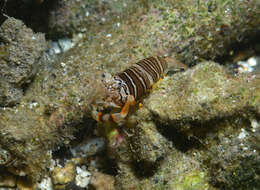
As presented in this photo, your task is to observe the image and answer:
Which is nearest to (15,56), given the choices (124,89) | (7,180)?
(124,89)

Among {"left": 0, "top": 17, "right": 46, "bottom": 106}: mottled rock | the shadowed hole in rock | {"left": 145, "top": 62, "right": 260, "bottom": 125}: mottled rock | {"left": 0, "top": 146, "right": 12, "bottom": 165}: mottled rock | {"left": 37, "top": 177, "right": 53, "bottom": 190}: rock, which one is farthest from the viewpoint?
{"left": 37, "top": 177, "right": 53, "bottom": 190}: rock

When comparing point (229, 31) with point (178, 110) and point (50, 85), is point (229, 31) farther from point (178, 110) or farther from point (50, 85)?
point (50, 85)

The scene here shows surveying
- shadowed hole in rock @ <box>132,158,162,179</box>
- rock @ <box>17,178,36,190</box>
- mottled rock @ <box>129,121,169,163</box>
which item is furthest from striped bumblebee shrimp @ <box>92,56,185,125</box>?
rock @ <box>17,178,36,190</box>

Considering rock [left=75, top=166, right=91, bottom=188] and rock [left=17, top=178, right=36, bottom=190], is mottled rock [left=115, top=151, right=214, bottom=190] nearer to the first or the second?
rock [left=75, top=166, right=91, bottom=188]

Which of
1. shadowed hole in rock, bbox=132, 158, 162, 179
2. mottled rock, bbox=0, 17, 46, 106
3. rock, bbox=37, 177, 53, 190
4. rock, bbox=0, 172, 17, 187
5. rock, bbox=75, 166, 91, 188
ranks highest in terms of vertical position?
mottled rock, bbox=0, 17, 46, 106

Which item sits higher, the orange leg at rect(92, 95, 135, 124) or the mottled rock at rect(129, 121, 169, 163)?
the orange leg at rect(92, 95, 135, 124)

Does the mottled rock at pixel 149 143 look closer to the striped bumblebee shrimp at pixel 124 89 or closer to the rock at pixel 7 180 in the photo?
the striped bumblebee shrimp at pixel 124 89

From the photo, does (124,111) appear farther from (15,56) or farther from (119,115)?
(15,56)
